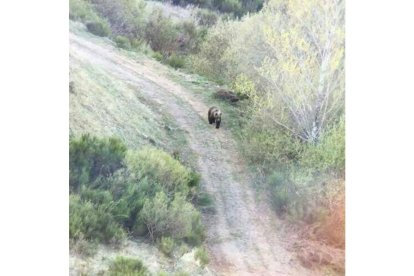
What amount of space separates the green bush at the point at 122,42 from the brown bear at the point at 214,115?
2.17 ft

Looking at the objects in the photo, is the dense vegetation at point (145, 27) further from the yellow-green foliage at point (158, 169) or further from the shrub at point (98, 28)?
the yellow-green foliage at point (158, 169)

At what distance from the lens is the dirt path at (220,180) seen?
399 cm

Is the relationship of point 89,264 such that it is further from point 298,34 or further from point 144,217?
point 298,34

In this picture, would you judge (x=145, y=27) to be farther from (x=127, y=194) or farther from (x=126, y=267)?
(x=126, y=267)

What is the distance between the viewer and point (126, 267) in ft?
12.5

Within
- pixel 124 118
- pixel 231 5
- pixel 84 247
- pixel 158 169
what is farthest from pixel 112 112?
pixel 231 5

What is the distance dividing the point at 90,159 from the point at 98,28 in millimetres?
820

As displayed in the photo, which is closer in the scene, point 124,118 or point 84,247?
point 84,247

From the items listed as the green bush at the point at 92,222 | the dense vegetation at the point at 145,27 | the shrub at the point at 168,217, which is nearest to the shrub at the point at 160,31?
the dense vegetation at the point at 145,27

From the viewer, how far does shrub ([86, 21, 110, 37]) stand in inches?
159

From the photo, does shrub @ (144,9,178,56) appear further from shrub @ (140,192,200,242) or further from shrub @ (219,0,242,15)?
shrub @ (140,192,200,242)

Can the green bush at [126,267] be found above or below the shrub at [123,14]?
below

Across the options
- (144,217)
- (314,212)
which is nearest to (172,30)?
(144,217)

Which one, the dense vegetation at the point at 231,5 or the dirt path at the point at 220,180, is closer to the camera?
the dirt path at the point at 220,180
